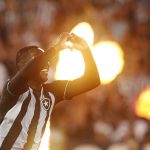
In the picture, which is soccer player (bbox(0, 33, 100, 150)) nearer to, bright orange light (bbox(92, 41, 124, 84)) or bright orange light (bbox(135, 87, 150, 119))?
bright orange light (bbox(92, 41, 124, 84))

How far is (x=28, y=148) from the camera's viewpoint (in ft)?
17.5

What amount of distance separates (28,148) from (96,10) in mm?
7132

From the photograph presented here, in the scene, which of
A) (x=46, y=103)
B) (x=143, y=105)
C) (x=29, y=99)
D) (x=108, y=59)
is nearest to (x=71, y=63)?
(x=46, y=103)

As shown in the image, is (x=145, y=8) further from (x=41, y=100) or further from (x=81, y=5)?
(x=41, y=100)

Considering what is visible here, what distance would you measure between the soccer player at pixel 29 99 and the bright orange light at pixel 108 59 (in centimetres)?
510

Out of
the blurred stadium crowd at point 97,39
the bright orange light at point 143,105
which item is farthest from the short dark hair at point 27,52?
the bright orange light at point 143,105

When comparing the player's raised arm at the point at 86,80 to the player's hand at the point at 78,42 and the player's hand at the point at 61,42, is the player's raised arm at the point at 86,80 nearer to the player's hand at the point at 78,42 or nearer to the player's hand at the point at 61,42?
the player's hand at the point at 78,42

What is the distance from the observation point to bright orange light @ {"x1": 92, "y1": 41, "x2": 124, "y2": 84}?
10727 millimetres

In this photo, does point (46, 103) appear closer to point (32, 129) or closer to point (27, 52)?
point (32, 129)

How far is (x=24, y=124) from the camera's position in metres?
5.31

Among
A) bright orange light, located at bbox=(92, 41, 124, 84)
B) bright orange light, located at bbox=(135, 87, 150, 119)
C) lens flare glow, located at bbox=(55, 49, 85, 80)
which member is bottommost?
lens flare glow, located at bbox=(55, 49, 85, 80)

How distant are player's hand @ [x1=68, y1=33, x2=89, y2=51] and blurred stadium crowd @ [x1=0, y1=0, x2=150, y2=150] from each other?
397 cm

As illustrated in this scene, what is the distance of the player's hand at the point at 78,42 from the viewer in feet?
17.8

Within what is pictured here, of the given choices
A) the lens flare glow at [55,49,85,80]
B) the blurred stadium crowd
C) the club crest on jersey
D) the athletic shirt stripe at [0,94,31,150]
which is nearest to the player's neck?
the club crest on jersey
